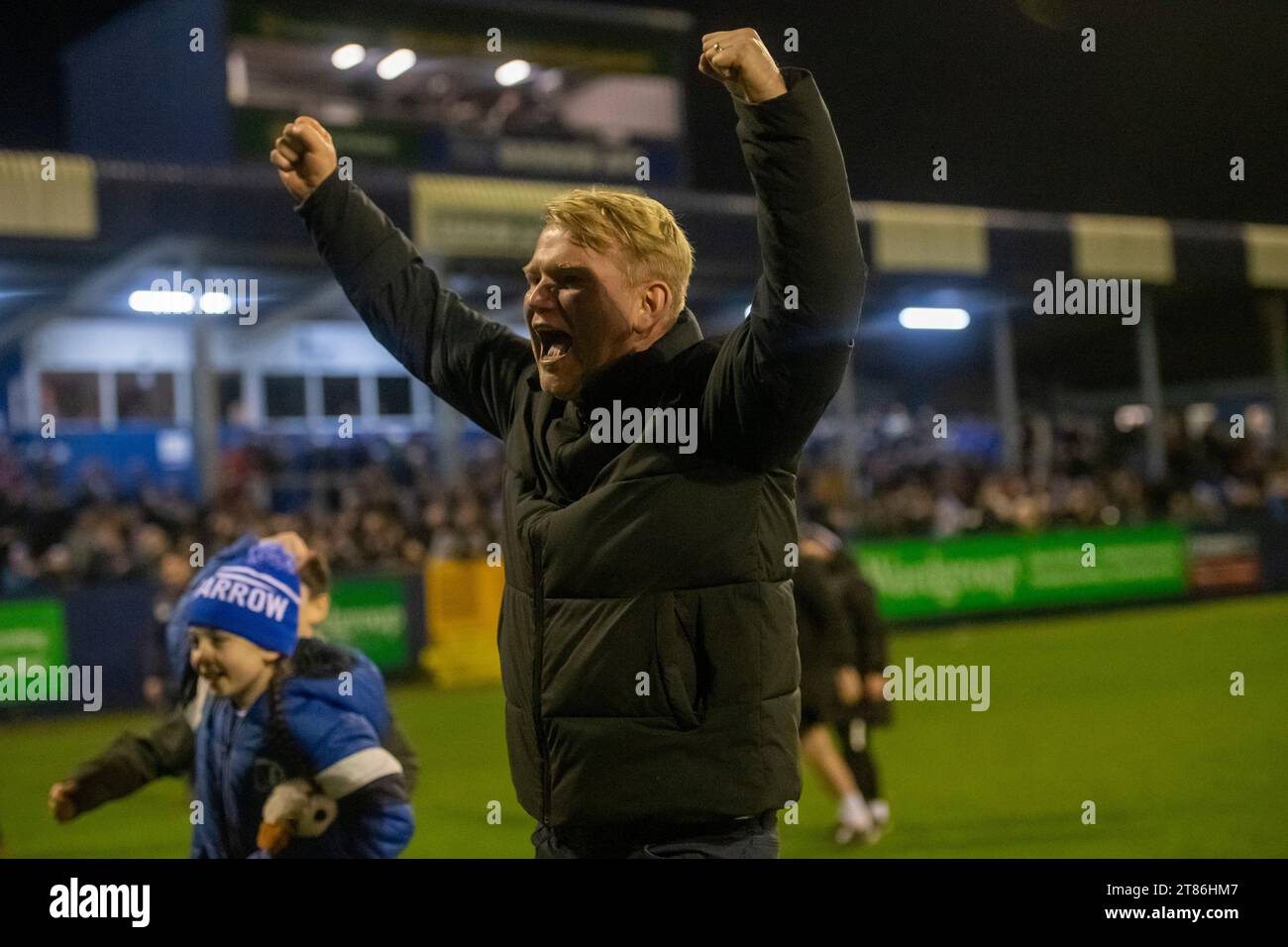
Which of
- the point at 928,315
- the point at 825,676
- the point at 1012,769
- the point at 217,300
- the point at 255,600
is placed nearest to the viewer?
the point at 255,600

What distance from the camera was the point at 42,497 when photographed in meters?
16.5

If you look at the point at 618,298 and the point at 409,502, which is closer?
the point at 618,298

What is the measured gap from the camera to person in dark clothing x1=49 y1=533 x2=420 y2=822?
400cm

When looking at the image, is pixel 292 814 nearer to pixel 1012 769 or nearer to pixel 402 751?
pixel 402 751

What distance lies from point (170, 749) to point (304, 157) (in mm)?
1840

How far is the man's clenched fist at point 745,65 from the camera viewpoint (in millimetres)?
2742

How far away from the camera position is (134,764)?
4.18 meters

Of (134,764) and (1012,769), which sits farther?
(1012,769)

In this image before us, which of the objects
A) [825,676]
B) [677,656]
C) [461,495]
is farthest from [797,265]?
[461,495]

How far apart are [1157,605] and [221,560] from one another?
61.0ft

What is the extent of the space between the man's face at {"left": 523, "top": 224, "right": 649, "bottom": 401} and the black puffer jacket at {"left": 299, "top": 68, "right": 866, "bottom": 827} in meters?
0.05

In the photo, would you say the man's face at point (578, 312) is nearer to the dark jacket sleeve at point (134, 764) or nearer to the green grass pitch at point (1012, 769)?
the dark jacket sleeve at point (134, 764)

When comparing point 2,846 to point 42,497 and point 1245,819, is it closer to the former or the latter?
point 1245,819

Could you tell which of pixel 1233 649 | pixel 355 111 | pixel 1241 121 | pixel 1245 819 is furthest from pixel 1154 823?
pixel 355 111
